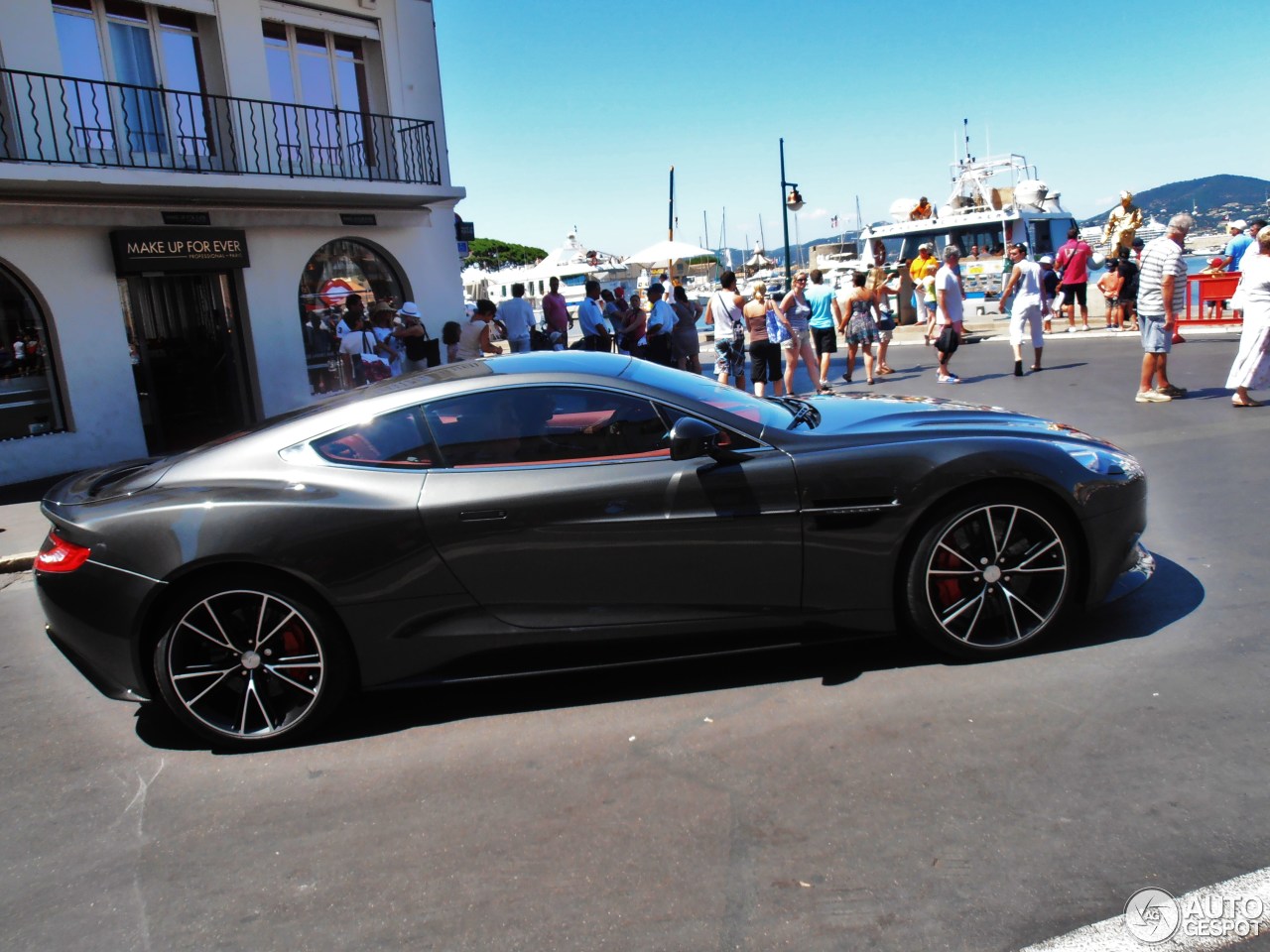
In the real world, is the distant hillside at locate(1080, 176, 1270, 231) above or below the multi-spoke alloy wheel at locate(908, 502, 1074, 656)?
above

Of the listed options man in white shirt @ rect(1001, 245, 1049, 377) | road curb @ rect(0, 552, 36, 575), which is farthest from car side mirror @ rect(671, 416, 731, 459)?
man in white shirt @ rect(1001, 245, 1049, 377)

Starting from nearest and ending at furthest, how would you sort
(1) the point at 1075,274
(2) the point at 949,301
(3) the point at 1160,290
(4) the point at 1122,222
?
(3) the point at 1160,290 → (2) the point at 949,301 → (1) the point at 1075,274 → (4) the point at 1122,222

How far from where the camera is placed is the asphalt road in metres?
2.72

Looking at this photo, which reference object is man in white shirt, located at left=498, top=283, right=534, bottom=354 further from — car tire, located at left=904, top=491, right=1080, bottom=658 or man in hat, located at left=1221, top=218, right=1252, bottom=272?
man in hat, located at left=1221, top=218, right=1252, bottom=272

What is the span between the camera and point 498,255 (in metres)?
94.4

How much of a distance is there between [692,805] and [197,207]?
480 inches

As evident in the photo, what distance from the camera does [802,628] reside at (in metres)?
4.05

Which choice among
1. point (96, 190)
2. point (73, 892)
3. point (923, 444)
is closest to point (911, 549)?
point (923, 444)

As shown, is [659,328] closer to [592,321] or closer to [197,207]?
[592,321]

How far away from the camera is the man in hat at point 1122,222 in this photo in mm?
18850

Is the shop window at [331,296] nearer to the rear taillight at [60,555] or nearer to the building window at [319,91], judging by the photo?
the building window at [319,91]

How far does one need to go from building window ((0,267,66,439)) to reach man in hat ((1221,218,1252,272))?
1761 centimetres

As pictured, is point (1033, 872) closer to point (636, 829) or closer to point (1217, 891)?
Answer: point (1217, 891)

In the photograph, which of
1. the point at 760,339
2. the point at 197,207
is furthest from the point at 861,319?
the point at 197,207
